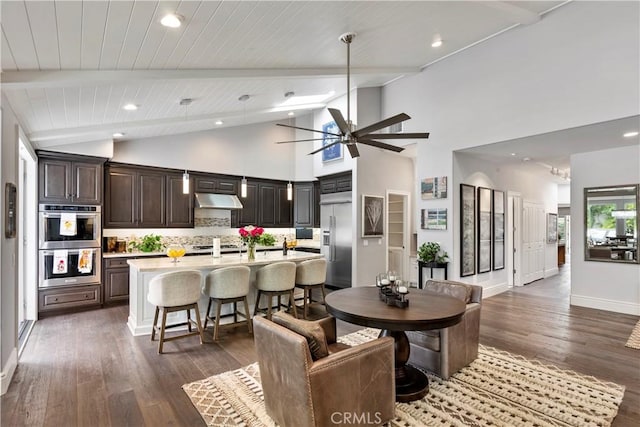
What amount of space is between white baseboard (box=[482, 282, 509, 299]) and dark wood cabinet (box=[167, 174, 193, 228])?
20.0ft

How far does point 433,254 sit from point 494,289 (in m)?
1.92

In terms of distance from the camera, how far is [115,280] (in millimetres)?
5770

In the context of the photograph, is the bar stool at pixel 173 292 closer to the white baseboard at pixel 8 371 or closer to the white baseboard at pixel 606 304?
the white baseboard at pixel 8 371

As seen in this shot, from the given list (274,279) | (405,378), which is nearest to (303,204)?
(274,279)

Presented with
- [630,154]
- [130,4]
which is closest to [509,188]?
[630,154]

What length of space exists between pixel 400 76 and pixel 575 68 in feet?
9.43

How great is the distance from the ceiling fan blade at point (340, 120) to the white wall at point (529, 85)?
2810mm

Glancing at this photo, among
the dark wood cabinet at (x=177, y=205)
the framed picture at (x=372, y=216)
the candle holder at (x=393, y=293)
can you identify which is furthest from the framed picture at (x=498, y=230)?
the dark wood cabinet at (x=177, y=205)

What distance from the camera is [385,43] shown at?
4.49 m

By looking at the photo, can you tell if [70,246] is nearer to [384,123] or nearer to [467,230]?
[384,123]

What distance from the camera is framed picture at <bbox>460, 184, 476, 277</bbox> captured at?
19.1 feet

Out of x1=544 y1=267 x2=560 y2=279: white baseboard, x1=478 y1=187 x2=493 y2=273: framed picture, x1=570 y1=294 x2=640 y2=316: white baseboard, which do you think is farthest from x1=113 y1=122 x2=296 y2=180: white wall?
x1=544 y1=267 x2=560 y2=279: white baseboard

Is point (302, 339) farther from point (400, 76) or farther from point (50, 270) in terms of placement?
point (400, 76)

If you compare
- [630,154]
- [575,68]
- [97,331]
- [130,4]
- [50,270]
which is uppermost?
[575,68]
